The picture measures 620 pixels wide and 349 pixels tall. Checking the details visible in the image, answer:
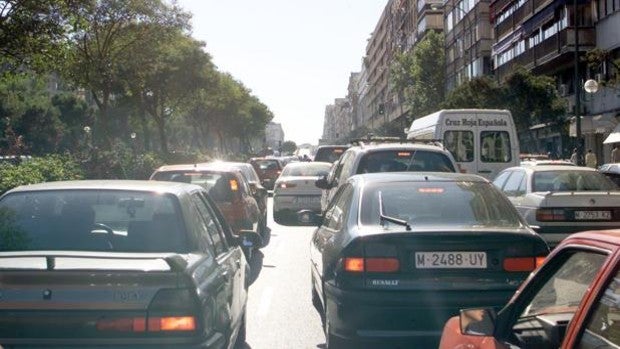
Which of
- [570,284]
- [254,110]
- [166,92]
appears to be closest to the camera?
[570,284]

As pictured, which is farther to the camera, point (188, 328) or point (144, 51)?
point (144, 51)

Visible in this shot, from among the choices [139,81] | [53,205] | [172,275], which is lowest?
[172,275]

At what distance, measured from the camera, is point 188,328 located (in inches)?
165

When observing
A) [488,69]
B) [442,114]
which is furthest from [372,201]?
[488,69]

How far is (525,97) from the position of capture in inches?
1545

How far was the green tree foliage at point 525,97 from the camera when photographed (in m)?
38.9

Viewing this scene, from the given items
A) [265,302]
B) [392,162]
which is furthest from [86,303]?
[392,162]

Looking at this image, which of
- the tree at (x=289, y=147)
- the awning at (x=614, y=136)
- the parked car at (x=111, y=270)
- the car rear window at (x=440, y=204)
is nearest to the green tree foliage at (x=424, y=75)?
the awning at (x=614, y=136)

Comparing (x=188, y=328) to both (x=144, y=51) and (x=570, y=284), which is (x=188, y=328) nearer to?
(x=570, y=284)

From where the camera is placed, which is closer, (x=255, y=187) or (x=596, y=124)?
(x=255, y=187)

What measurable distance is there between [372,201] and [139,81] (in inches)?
1253

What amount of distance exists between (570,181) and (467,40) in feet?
164

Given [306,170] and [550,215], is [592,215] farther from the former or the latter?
[306,170]

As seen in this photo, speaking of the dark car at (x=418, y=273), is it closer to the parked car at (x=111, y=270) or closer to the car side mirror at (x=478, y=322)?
the parked car at (x=111, y=270)
